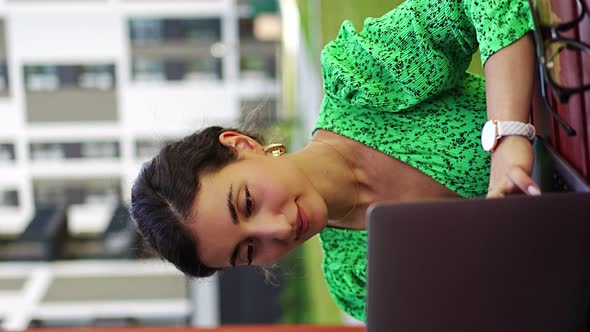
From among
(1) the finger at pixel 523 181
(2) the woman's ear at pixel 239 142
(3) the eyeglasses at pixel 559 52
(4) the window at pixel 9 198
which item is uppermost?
(3) the eyeglasses at pixel 559 52

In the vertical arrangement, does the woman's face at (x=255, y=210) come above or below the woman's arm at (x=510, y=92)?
below

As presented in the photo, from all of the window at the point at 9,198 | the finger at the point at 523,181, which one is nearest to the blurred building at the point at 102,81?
the window at the point at 9,198

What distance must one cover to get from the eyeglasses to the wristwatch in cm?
4

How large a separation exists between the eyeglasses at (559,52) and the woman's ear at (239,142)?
0.47 meters

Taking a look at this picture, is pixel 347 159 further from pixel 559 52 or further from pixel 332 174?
pixel 559 52

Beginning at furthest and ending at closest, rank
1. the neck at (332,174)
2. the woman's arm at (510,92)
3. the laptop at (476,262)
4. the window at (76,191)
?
the window at (76,191), the neck at (332,174), the woman's arm at (510,92), the laptop at (476,262)

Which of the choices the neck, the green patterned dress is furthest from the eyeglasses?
the neck

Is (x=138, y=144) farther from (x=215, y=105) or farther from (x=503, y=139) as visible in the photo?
(x=503, y=139)

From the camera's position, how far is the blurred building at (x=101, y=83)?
6703 mm

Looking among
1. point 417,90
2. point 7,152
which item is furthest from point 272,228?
point 7,152

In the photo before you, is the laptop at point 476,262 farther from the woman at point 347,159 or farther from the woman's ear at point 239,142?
the woman's ear at point 239,142

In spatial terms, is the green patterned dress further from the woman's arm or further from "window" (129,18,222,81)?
"window" (129,18,222,81)

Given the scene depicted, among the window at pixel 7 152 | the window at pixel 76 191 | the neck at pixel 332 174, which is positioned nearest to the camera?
the neck at pixel 332 174

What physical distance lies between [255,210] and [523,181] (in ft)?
1.39
